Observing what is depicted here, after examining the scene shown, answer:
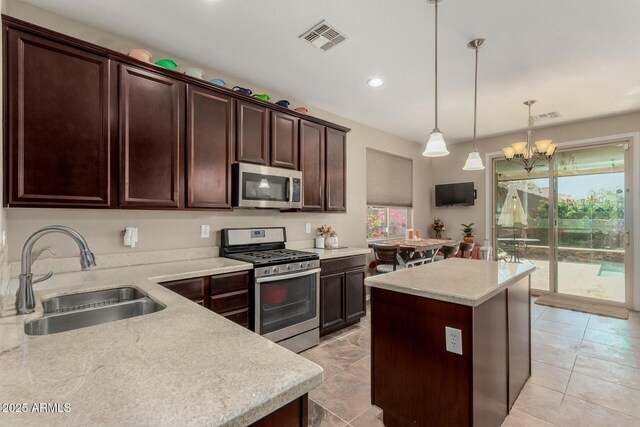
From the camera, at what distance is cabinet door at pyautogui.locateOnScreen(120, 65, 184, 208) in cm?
222

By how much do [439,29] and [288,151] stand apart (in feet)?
5.73

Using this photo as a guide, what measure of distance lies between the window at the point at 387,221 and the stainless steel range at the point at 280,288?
7.10 feet

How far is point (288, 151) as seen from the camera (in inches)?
130

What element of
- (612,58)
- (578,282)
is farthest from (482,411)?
(578,282)

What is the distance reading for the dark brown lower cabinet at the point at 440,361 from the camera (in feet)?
5.16

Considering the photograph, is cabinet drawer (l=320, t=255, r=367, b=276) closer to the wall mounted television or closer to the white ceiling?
the white ceiling

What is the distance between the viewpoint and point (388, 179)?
210 inches

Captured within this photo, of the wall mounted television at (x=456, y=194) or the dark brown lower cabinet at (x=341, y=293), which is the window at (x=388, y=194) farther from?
the dark brown lower cabinet at (x=341, y=293)

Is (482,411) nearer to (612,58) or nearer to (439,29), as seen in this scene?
(439,29)

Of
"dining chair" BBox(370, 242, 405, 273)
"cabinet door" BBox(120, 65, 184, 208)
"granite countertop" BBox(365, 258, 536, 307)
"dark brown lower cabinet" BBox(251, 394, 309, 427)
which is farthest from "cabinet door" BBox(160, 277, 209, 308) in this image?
"dining chair" BBox(370, 242, 405, 273)

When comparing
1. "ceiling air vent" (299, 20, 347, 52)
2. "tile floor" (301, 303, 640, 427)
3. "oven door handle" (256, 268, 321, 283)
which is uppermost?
"ceiling air vent" (299, 20, 347, 52)

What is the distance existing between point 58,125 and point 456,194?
227 inches

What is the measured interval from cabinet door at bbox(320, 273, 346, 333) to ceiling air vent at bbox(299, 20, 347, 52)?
7.22 ft

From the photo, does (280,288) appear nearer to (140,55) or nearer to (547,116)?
(140,55)
